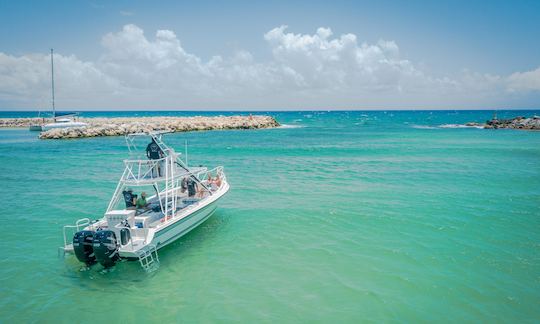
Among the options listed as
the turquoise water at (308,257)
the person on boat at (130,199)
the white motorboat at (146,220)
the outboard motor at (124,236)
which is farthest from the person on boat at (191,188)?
the outboard motor at (124,236)

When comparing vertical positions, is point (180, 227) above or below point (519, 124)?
below

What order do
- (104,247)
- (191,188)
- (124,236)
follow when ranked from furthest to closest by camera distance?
1. (191,188)
2. (124,236)
3. (104,247)

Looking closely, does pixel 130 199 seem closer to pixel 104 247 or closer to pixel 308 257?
pixel 104 247

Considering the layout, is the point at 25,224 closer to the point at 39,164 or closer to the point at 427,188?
the point at 39,164

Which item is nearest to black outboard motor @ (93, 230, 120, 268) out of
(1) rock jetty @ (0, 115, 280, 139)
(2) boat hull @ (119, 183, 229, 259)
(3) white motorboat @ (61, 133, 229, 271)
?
(3) white motorboat @ (61, 133, 229, 271)

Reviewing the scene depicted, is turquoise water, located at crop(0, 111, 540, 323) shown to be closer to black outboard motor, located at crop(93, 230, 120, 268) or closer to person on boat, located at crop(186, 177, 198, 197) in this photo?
black outboard motor, located at crop(93, 230, 120, 268)

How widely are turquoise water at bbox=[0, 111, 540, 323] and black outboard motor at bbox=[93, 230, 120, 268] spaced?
0.66 metres

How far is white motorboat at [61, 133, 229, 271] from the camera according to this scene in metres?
12.2

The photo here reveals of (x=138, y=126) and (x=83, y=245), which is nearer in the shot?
(x=83, y=245)

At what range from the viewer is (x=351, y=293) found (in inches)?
440

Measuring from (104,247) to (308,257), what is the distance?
23.5 ft

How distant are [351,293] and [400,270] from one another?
2431mm

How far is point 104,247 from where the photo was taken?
472 inches

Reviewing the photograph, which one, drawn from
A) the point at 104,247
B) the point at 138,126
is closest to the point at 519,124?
the point at 138,126
